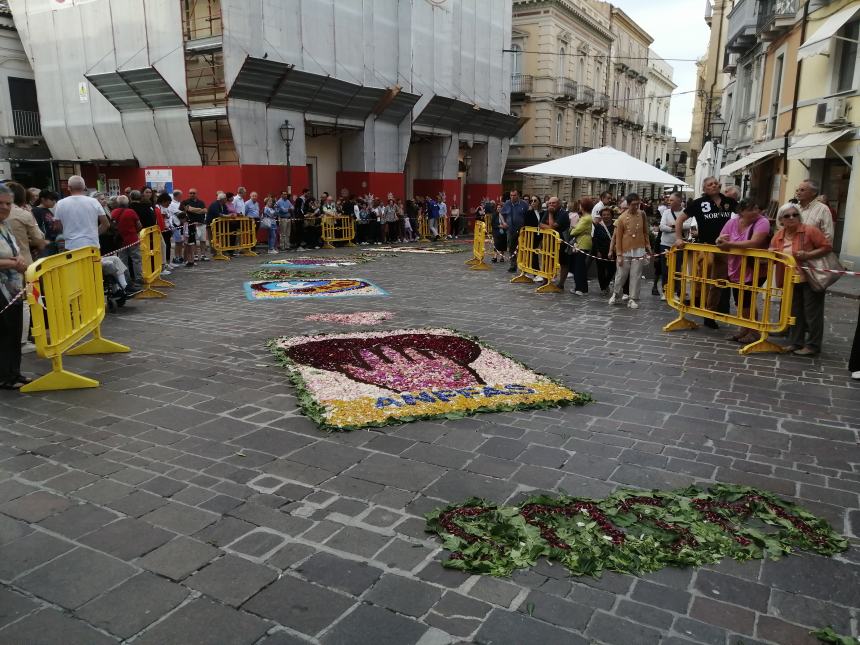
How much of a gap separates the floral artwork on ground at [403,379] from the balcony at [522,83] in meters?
35.1

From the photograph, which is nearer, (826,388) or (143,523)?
(143,523)

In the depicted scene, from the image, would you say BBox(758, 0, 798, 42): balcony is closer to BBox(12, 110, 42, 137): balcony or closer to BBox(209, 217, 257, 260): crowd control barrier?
BBox(209, 217, 257, 260): crowd control barrier

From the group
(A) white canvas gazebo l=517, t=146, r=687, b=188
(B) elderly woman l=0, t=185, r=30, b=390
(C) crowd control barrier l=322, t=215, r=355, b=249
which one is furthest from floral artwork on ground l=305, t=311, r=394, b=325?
(C) crowd control barrier l=322, t=215, r=355, b=249

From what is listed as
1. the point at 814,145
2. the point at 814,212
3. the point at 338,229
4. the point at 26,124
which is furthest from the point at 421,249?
the point at 26,124

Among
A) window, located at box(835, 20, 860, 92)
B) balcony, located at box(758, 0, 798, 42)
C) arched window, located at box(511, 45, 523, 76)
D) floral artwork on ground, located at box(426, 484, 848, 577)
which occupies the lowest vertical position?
floral artwork on ground, located at box(426, 484, 848, 577)

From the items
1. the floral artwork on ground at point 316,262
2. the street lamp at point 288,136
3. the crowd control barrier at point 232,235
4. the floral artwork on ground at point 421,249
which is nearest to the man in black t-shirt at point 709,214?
the floral artwork on ground at point 316,262

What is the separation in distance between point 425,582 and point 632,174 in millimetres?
12902

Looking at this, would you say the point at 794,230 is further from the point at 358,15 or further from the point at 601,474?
the point at 358,15

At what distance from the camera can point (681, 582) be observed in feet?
10.8

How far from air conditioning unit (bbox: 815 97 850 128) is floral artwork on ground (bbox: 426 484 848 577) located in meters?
15.8

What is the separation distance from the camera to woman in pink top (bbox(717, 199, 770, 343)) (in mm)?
8367

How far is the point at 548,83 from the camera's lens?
1572 inches

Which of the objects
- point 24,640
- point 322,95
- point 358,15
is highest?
point 358,15

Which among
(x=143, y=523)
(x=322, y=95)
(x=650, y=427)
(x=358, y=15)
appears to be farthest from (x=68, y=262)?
(x=358, y=15)
